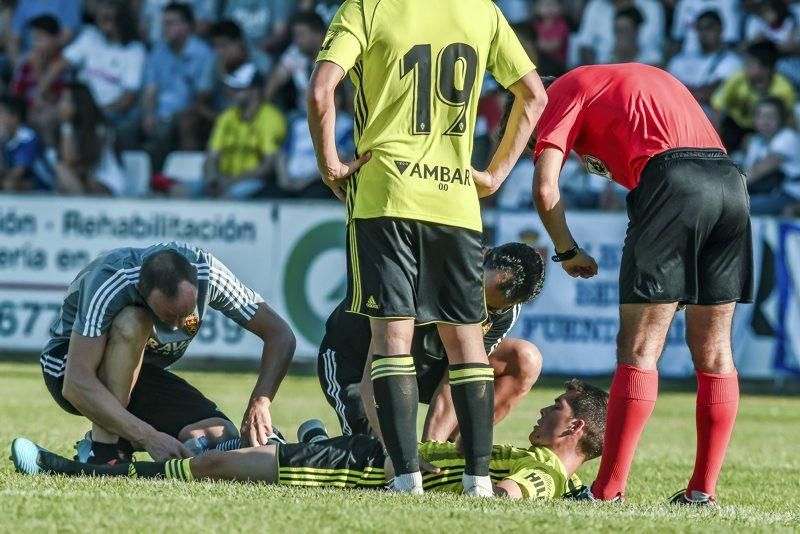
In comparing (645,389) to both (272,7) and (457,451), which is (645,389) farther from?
(272,7)

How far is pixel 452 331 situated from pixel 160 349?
6.47 feet

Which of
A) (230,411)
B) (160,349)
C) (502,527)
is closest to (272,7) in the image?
(230,411)

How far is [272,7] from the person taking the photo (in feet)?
58.4

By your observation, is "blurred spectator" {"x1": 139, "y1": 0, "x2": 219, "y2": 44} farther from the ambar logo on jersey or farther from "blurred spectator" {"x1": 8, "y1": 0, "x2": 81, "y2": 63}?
the ambar logo on jersey

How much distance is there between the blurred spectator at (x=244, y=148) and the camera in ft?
52.2

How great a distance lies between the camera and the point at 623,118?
5953mm

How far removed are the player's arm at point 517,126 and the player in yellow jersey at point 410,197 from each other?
0.21m

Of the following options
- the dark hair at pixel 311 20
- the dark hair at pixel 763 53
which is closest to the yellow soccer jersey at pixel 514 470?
the dark hair at pixel 763 53

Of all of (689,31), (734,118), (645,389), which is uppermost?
(689,31)

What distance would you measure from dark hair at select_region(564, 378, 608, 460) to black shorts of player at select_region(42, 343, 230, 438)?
77.7 inches

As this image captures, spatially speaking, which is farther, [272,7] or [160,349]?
[272,7]

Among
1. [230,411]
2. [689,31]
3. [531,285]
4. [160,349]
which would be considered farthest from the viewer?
[689,31]

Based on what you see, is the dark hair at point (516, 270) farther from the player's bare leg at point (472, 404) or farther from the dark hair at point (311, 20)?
the dark hair at point (311, 20)

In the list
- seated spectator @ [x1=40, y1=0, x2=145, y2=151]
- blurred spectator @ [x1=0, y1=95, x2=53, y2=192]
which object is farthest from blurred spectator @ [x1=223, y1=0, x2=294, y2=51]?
blurred spectator @ [x1=0, y1=95, x2=53, y2=192]
